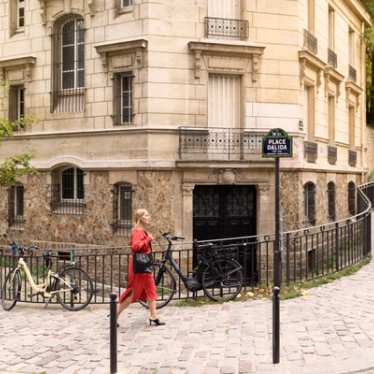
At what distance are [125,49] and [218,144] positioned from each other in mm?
3440

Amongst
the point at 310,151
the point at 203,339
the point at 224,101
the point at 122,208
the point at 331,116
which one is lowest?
the point at 203,339

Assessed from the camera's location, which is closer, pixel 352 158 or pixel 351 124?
pixel 352 158

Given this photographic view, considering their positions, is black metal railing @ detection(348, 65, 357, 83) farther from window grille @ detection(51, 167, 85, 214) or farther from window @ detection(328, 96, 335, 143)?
window grille @ detection(51, 167, 85, 214)

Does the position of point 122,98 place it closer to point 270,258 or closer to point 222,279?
point 270,258

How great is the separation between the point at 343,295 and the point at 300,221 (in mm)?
5328

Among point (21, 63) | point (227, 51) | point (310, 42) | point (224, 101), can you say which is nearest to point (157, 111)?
point (224, 101)

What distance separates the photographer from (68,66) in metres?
16.3

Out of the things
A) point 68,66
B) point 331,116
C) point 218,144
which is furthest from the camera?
point 331,116

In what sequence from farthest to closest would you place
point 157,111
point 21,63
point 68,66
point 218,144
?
1. point 21,63
2. point 68,66
3. point 218,144
4. point 157,111

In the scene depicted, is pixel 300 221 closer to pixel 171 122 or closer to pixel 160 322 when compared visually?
pixel 171 122

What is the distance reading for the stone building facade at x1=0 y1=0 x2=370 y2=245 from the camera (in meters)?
14.6

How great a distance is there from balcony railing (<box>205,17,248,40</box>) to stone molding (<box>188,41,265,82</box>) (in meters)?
0.37

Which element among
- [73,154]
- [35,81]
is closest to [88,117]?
[73,154]

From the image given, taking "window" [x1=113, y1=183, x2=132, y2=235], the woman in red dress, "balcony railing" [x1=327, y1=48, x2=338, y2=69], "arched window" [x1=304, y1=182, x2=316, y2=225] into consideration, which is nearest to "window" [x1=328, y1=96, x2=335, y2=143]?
"balcony railing" [x1=327, y1=48, x2=338, y2=69]
